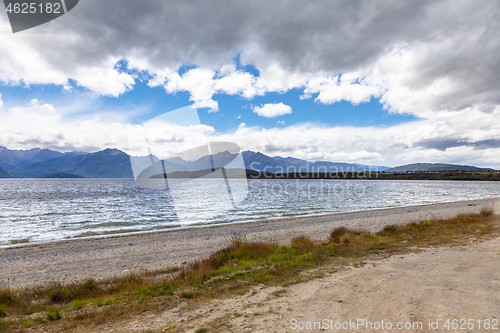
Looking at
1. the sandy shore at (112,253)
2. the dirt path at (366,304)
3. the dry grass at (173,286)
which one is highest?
the dirt path at (366,304)

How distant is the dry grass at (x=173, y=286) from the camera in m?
6.83

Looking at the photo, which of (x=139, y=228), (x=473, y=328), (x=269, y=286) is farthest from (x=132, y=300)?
(x=139, y=228)

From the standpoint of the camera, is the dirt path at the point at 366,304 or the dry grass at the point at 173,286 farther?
the dry grass at the point at 173,286

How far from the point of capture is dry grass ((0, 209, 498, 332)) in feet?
22.4

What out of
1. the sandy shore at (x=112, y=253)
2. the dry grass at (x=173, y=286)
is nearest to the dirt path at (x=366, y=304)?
the dry grass at (x=173, y=286)

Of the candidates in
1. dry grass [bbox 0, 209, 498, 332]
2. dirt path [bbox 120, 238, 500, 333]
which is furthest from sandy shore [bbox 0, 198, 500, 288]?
dirt path [bbox 120, 238, 500, 333]

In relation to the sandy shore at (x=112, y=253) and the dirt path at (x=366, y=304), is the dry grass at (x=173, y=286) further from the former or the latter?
the sandy shore at (x=112, y=253)

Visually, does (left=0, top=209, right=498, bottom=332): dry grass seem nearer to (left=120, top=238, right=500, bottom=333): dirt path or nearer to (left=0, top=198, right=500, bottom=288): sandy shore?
(left=120, top=238, right=500, bottom=333): dirt path

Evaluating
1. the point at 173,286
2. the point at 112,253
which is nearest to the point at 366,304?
the point at 173,286

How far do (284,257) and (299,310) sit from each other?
5510mm

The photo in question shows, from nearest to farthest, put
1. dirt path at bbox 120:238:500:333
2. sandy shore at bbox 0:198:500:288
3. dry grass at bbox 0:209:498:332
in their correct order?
dirt path at bbox 120:238:500:333 < dry grass at bbox 0:209:498:332 < sandy shore at bbox 0:198:500:288

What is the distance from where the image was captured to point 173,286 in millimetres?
8789

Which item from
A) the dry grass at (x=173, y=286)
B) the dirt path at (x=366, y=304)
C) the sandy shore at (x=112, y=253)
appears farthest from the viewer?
the sandy shore at (x=112, y=253)

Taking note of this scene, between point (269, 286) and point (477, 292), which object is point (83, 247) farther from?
point (477, 292)
